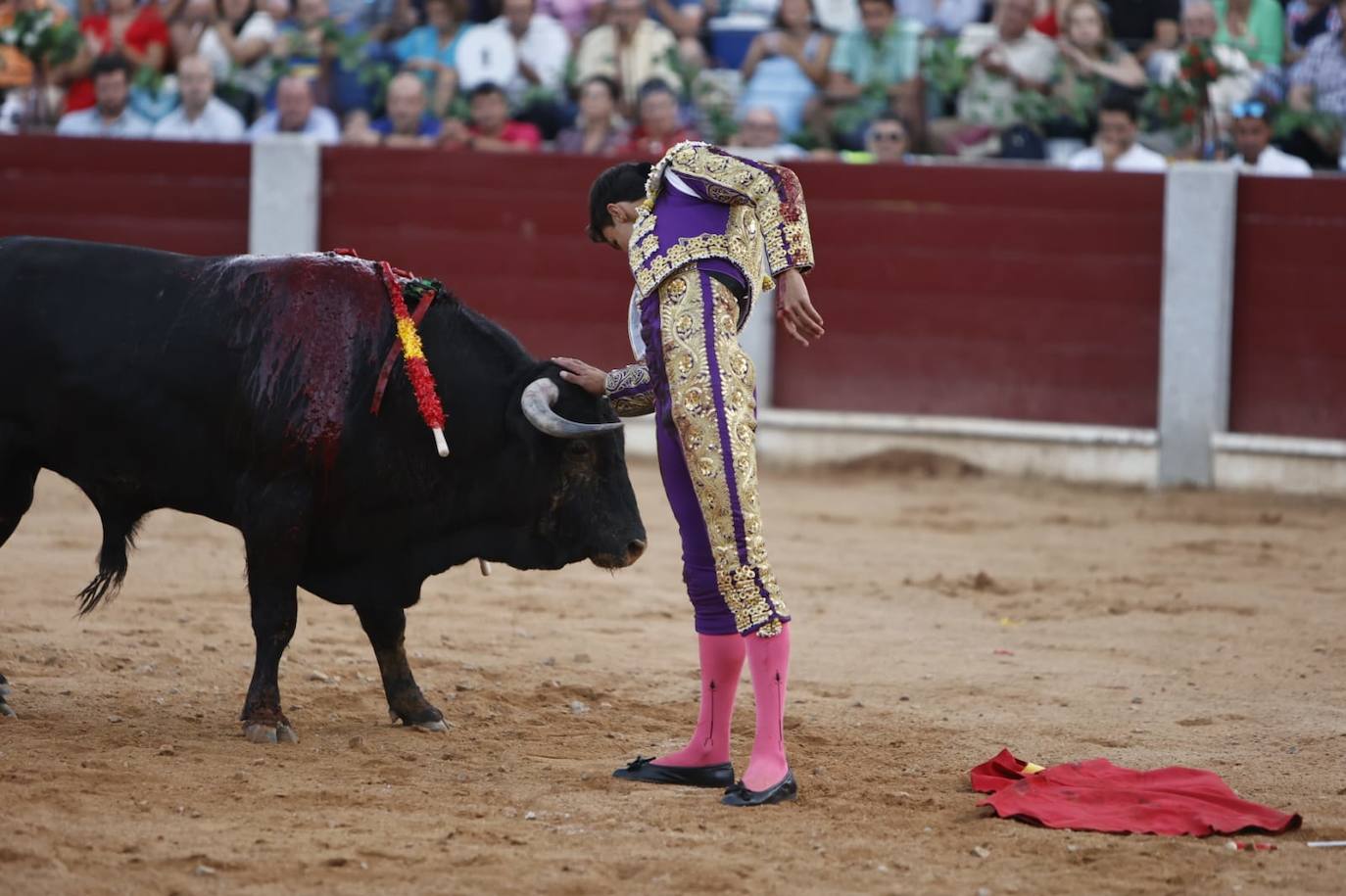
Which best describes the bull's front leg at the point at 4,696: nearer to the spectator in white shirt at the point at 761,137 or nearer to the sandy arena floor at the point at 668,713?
the sandy arena floor at the point at 668,713

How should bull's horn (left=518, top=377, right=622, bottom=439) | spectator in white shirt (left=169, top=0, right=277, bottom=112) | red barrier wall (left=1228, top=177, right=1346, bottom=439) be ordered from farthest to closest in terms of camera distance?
spectator in white shirt (left=169, top=0, right=277, bottom=112) < red barrier wall (left=1228, top=177, right=1346, bottom=439) < bull's horn (left=518, top=377, right=622, bottom=439)

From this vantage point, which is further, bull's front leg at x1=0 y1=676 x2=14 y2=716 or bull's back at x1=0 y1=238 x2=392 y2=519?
bull's front leg at x1=0 y1=676 x2=14 y2=716

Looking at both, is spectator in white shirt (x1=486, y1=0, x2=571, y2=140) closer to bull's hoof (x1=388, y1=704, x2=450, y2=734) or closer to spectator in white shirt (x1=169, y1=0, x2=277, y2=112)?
spectator in white shirt (x1=169, y1=0, x2=277, y2=112)

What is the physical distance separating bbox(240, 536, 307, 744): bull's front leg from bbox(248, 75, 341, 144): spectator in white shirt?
5.47 metres

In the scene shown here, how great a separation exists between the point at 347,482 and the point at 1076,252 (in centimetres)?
517

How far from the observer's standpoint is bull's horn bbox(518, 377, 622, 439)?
3812 mm

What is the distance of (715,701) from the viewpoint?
3639 millimetres

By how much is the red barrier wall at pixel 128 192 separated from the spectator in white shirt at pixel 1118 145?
395cm

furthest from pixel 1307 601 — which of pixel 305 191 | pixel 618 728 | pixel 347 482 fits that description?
pixel 305 191

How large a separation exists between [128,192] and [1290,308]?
5387 mm

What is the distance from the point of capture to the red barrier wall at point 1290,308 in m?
7.96

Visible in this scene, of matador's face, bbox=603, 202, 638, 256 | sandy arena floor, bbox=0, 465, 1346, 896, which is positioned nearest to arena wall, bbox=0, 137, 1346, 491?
sandy arena floor, bbox=0, 465, 1346, 896

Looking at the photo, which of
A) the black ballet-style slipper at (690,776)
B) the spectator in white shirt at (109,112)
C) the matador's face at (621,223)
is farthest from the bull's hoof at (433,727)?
the spectator in white shirt at (109,112)

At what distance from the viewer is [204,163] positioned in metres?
9.11
